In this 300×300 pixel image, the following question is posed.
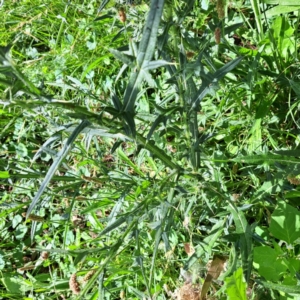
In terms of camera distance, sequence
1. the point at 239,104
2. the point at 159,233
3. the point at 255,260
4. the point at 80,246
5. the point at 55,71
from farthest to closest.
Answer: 1. the point at 55,71
2. the point at 80,246
3. the point at 239,104
4. the point at 255,260
5. the point at 159,233

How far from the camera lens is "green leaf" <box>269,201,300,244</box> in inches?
48.4

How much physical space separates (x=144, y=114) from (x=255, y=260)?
528 millimetres

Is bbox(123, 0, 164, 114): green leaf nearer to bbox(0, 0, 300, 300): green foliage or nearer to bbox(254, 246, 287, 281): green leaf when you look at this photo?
bbox(0, 0, 300, 300): green foliage

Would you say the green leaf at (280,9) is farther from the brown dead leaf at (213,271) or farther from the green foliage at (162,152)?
the brown dead leaf at (213,271)

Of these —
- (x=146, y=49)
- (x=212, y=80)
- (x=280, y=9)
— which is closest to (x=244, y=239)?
(x=212, y=80)

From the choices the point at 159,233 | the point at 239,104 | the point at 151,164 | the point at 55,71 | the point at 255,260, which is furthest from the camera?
the point at 55,71

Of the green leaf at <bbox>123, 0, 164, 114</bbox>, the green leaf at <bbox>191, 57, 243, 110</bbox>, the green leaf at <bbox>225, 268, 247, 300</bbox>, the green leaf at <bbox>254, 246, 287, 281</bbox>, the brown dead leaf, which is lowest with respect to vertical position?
the brown dead leaf

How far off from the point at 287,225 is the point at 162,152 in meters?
0.42

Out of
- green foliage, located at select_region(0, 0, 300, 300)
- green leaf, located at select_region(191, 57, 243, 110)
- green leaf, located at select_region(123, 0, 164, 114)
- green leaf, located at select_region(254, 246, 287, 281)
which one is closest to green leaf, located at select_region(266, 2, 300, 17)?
green foliage, located at select_region(0, 0, 300, 300)

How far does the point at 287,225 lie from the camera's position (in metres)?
1.23

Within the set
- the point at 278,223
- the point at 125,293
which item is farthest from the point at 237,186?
the point at 125,293

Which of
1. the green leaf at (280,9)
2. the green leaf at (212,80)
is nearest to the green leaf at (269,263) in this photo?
the green leaf at (212,80)

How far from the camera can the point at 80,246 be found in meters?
1.76

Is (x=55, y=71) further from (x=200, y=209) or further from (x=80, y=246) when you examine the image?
(x=200, y=209)
